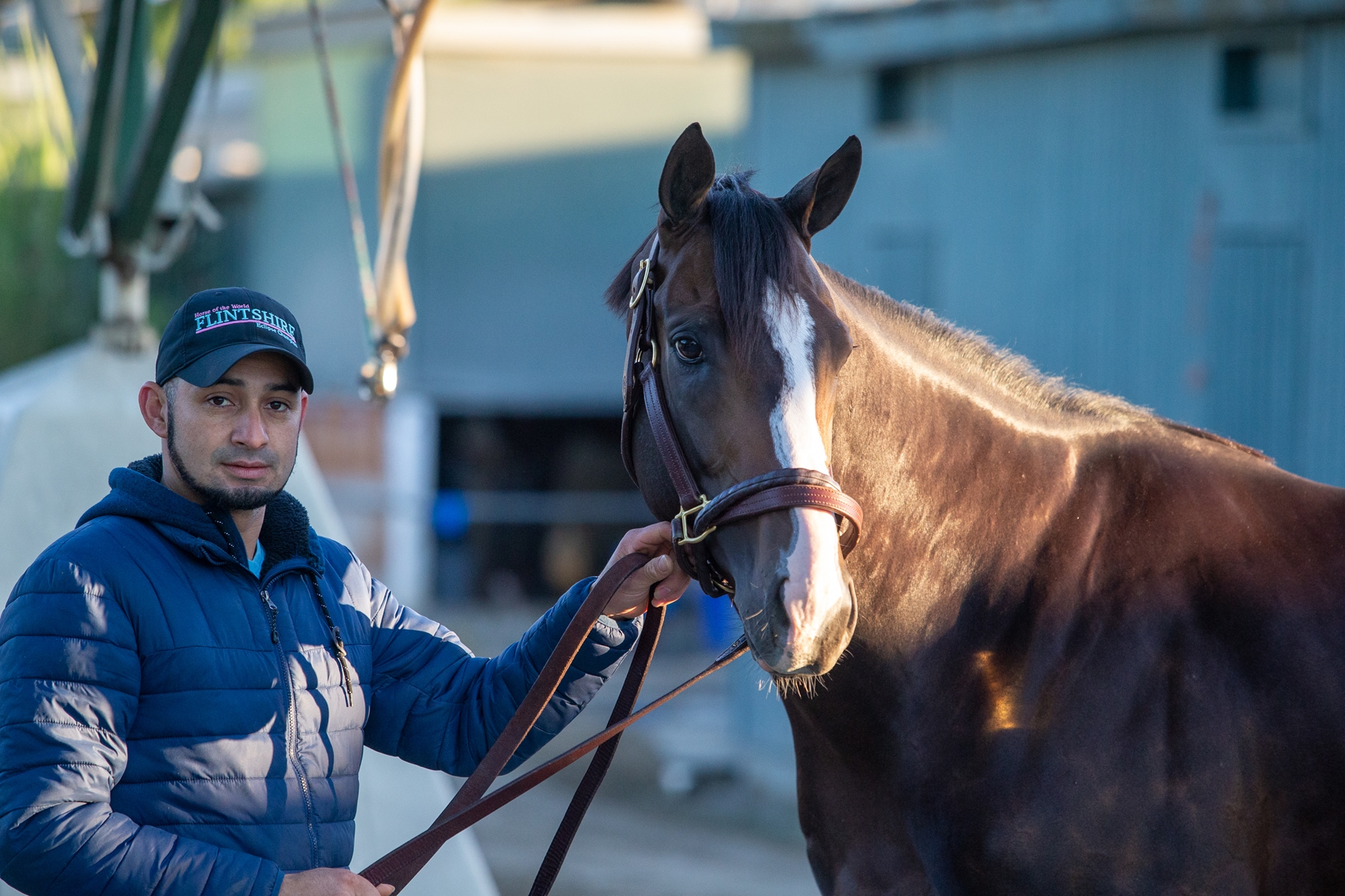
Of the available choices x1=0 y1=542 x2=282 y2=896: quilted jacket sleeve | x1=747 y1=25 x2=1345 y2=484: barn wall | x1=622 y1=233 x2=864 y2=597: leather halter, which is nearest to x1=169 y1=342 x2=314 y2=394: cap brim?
x1=0 y1=542 x2=282 y2=896: quilted jacket sleeve

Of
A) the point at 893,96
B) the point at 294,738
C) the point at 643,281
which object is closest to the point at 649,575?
the point at 643,281

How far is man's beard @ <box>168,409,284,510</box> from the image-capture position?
74.8 inches

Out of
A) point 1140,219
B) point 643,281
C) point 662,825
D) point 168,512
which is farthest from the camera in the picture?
point 662,825

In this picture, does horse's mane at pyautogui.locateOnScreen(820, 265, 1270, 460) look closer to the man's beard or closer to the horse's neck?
the horse's neck

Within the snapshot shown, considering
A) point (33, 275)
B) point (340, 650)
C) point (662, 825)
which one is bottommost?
point (662, 825)

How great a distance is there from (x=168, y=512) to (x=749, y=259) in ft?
3.34

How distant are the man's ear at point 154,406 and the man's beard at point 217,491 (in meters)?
0.05

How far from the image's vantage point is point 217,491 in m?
1.90

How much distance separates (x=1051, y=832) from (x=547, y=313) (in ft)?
41.1

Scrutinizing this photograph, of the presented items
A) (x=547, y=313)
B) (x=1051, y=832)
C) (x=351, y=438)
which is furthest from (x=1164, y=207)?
(x=351, y=438)

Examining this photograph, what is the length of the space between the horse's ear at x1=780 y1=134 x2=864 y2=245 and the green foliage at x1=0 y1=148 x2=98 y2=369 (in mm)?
9481

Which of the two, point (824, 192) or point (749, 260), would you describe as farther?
point (824, 192)

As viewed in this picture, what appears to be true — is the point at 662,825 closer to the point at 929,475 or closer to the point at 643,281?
the point at 929,475

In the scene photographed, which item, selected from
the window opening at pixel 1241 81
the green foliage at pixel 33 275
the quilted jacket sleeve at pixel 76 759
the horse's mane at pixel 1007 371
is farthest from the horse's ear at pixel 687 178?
the green foliage at pixel 33 275
